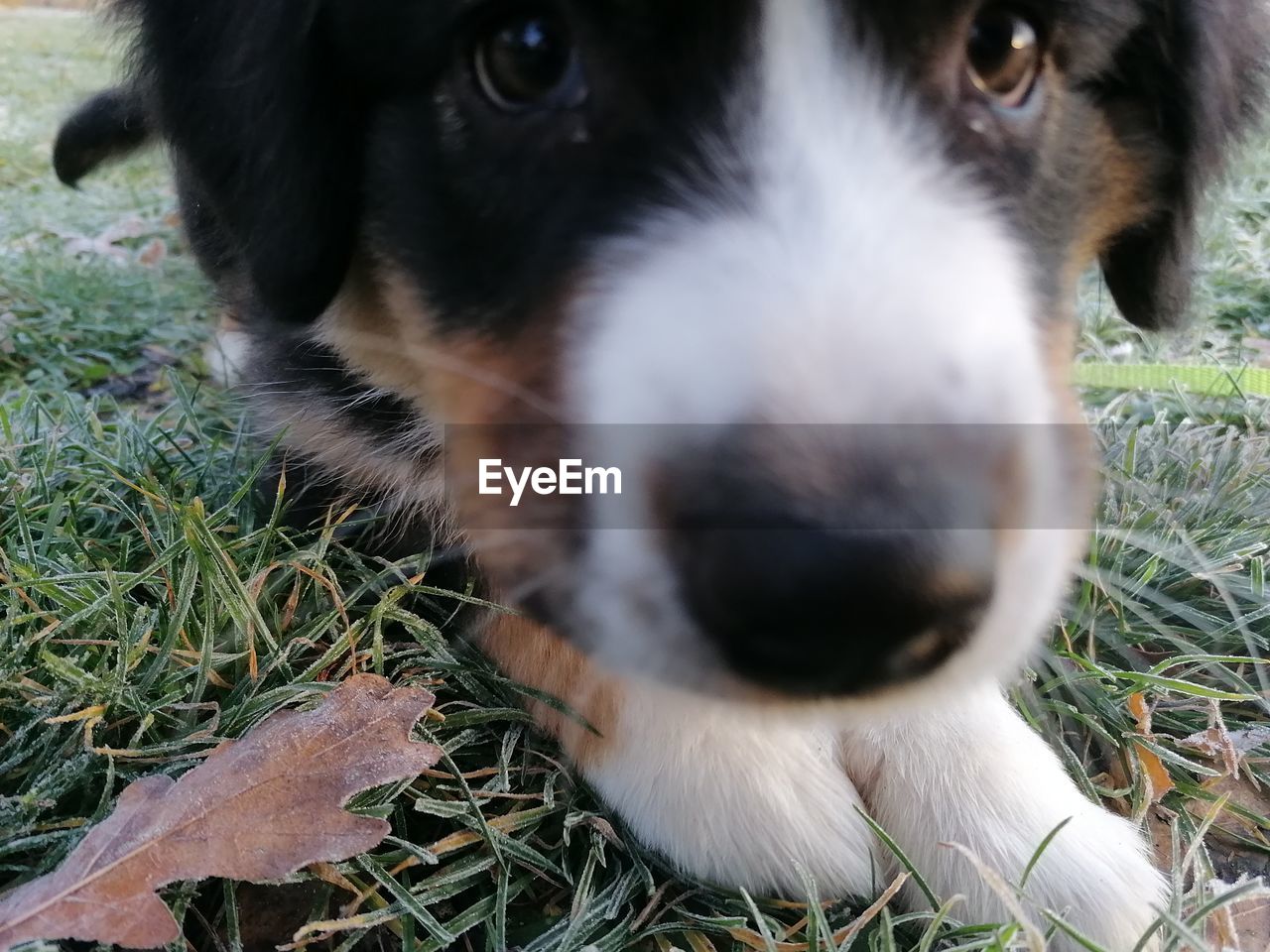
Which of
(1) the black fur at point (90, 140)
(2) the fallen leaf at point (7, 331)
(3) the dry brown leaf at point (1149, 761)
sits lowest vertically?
(2) the fallen leaf at point (7, 331)

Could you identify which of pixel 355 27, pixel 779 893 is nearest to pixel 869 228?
pixel 355 27

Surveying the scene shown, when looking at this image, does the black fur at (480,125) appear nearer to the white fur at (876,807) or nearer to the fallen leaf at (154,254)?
the white fur at (876,807)

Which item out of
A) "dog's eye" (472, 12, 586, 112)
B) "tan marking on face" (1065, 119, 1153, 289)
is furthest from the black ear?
"tan marking on face" (1065, 119, 1153, 289)

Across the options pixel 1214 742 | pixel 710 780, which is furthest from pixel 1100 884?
pixel 710 780

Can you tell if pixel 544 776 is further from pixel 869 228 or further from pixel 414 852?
pixel 869 228

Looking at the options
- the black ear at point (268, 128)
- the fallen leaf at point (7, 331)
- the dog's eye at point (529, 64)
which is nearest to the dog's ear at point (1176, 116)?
the dog's eye at point (529, 64)

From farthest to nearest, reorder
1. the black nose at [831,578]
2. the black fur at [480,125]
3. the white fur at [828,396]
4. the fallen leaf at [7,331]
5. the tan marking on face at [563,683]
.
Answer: the fallen leaf at [7,331] < the tan marking on face at [563,683] < the black fur at [480,125] < the white fur at [828,396] < the black nose at [831,578]

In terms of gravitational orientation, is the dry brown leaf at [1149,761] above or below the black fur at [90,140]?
above
